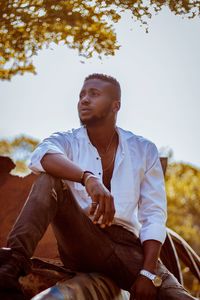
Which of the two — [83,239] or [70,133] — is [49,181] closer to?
[83,239]

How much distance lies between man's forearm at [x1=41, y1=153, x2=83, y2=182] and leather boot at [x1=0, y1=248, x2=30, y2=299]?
0.53 metres

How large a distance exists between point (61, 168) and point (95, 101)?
90 centimetres

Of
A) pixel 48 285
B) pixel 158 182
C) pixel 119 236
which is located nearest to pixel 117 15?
pixel 158 182

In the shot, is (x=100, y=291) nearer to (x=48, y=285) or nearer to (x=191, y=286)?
(x=48, y=285)

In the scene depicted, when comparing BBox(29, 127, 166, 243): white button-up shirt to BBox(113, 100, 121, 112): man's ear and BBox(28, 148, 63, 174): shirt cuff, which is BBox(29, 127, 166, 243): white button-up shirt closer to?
BBox(28, 148, 63, 174): shirt cuff

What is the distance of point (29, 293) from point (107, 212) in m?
0.68

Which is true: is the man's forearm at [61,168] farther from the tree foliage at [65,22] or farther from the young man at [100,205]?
the tree foliage at [65,22]

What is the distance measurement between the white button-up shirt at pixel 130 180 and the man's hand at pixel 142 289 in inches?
10.9

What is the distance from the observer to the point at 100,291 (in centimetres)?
250

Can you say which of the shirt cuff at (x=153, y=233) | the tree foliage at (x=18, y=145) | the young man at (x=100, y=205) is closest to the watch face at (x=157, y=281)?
the young man at (x=100, y=205)

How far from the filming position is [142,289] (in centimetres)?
245

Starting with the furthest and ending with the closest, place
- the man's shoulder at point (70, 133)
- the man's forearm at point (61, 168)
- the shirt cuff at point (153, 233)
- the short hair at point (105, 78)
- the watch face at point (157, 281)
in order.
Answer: the short hair at point (105, 78) → the man's shoulder at point (70, 133) → the shirt cuff at point (153, 233) → the watch face at point (157, 281) → the man's forearm at point (61, 168)

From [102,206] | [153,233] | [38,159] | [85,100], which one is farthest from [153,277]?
[85,100]

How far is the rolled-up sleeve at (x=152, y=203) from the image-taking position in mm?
2693
